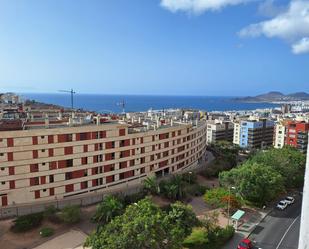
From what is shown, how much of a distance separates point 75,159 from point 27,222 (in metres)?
13.5

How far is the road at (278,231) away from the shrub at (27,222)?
1190 inches

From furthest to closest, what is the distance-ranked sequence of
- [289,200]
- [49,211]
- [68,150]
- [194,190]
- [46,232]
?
[194,190] < [289,200] < [68,150] < [49,211] < [46,232]

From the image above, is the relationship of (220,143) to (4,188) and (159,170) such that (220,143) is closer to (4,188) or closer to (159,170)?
(159,170)

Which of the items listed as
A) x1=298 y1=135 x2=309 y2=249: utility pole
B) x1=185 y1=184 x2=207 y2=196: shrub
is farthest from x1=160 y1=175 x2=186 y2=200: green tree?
x1=298 y1=135 x2=309 y2=249: utility pole

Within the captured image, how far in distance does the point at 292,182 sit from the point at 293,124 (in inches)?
1678

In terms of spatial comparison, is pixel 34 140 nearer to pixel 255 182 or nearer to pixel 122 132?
pixel 122 132

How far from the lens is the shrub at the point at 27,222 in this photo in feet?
132

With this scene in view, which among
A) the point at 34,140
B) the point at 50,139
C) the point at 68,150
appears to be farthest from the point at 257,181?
the point at 34,140

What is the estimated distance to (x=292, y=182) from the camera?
5981cm

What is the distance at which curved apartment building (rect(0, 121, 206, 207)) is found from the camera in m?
46.3

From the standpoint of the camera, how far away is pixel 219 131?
395 ft

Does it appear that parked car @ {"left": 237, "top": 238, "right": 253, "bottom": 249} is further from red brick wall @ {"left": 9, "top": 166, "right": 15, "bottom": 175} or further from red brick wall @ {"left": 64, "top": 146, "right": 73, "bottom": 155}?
red brick wall @ {"left": 9, "top": 166, "right": 15, "bottom": 175}

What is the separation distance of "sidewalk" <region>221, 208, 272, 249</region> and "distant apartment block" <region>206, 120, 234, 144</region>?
6930 cm

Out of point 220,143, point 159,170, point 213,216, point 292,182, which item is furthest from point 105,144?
point 220,143
